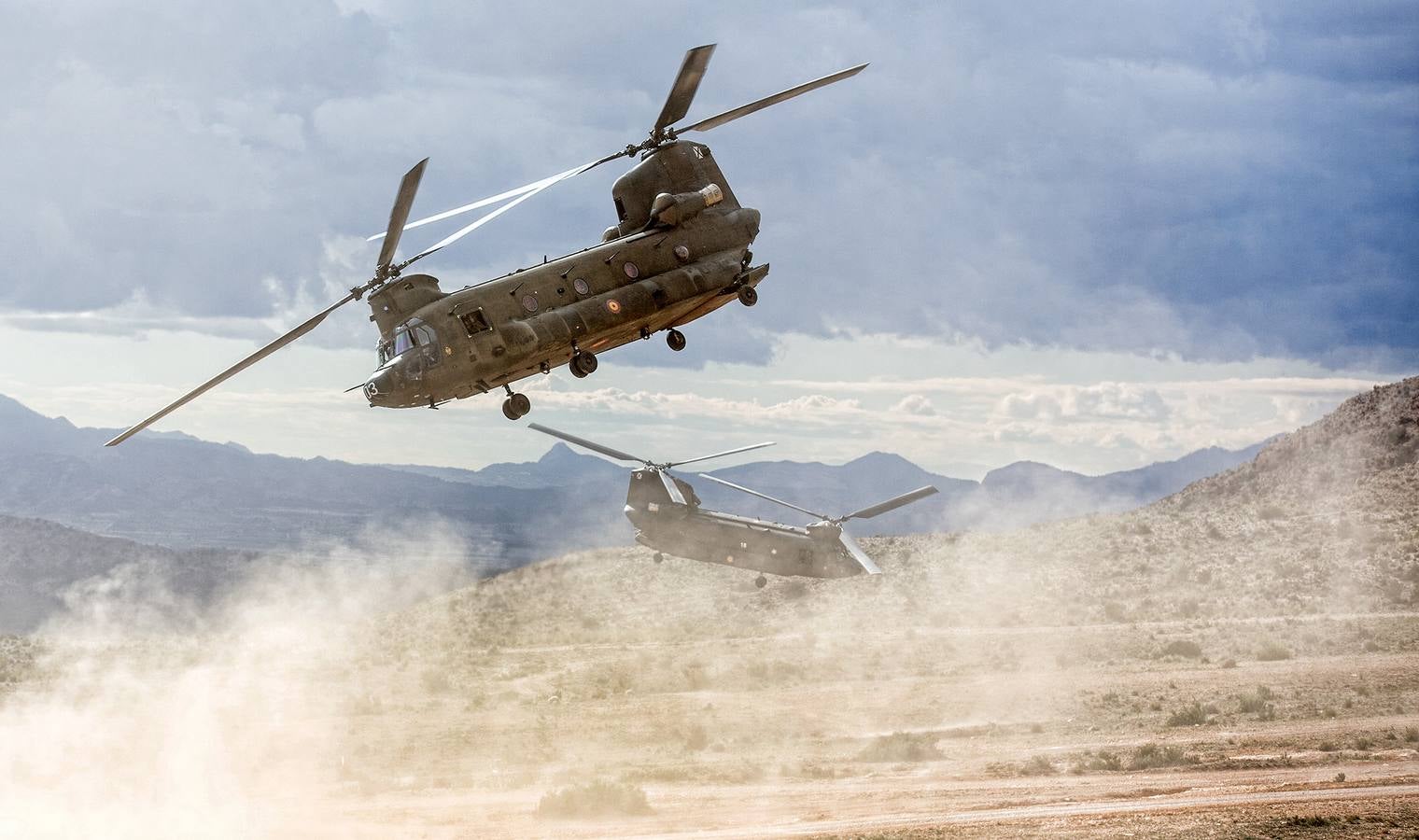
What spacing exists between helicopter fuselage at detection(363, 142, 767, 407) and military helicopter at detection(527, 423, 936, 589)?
2300cm

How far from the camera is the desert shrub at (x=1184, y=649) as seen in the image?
71250mm

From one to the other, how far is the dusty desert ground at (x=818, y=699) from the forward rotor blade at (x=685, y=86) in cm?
2177

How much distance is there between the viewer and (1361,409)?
416ft

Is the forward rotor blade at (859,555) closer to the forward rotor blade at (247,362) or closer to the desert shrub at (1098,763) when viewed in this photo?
the desert shrub at (1098,763)

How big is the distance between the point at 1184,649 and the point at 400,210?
5653 cm

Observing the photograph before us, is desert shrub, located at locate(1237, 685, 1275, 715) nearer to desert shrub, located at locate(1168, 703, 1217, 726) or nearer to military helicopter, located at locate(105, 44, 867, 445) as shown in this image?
desert shrub, located at locate(1168, 703, 1217, 726)

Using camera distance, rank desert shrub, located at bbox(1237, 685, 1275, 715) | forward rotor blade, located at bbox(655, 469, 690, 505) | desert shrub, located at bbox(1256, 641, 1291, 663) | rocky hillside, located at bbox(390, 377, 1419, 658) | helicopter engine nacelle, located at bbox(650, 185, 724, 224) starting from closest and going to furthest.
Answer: helicopter engine nacelle, located at bbox(650, 185, 724, 224), desert shrub, located at bbox(1237, 685, 1275, 715), forward rotor blade, located at bbox(655, 469, 690, 505), desert shrub, located at bbox(1256, 641, 1291, 663), rocky hillside, located at bbox(390, 377, 1419, 658)

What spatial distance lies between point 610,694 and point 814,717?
1265 centimetres

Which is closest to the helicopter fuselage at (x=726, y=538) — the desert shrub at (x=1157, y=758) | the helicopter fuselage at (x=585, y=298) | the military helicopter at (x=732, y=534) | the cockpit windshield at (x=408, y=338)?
the military helicopter at (x=732, y=534)

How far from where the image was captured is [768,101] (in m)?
32.9

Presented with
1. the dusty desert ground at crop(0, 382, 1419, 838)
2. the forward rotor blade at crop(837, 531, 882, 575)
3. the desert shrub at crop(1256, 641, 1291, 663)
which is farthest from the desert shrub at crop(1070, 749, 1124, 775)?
the desert shrub at crop(1256, 641, 1291, 663)

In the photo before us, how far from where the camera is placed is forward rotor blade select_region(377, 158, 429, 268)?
91.6 ft

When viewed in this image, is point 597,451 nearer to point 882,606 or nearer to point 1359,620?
point 882,606

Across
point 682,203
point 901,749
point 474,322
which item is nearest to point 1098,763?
point 901,749
